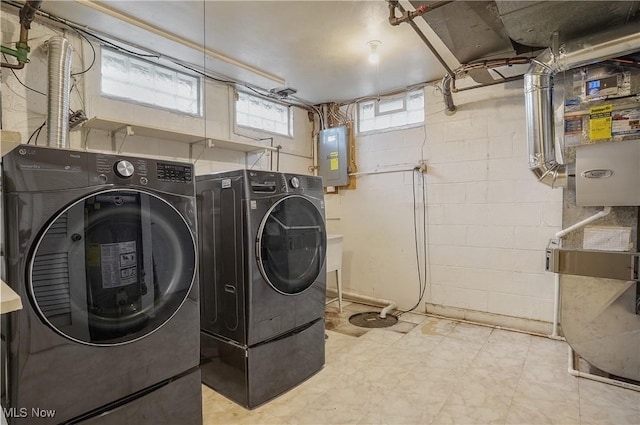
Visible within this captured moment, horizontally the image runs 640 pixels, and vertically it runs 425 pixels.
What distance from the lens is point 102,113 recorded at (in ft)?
7.76

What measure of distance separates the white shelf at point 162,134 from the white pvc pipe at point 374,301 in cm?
199

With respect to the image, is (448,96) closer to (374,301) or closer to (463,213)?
(463,213)

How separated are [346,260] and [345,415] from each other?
90.1 inches

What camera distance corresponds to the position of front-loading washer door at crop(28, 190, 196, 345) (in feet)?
3.78

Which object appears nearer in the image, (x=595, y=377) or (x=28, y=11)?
(x=28, y=11)

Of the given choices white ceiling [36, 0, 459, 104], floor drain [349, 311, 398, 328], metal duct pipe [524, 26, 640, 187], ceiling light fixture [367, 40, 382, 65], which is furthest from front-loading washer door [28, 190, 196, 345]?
metal duct pipe [524, 26, 640, 187]

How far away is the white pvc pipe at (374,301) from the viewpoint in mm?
3411

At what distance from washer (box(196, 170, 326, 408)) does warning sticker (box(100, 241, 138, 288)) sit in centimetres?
58

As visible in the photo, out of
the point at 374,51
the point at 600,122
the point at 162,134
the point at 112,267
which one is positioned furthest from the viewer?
the point at 374,51

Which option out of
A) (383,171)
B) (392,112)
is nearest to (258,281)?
(383,171)

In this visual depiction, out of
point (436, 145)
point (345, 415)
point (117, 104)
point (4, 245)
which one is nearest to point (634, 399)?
point (345, 415)

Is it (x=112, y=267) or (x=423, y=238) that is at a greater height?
(x=112, y=267)

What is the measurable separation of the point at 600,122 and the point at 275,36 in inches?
86.3

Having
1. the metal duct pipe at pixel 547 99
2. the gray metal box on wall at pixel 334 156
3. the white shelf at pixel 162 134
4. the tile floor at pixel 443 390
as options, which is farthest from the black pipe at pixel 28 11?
the metal duct pipe at pixel 547 99
